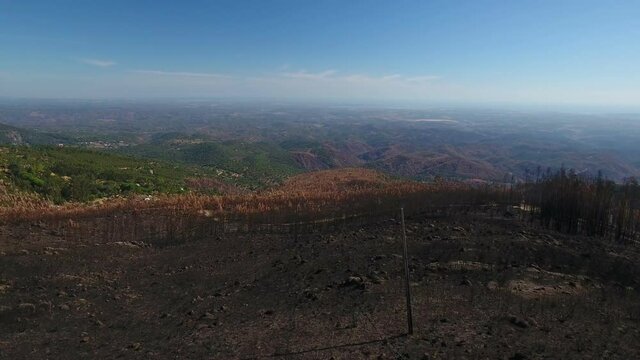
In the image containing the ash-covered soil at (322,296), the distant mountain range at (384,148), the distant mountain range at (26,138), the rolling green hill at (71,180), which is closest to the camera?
the ash-covered soil at (322,296)

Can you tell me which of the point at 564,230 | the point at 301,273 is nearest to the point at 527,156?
the point at 564,230

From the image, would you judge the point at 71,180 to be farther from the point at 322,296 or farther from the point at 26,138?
the point at 26,138

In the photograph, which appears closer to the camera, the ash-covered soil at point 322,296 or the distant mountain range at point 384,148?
the ash-covered soil at point 322,296

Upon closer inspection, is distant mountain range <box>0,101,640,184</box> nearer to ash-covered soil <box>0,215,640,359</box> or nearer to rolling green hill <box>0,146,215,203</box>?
rolling green hill <box>0,146,215,203</box>

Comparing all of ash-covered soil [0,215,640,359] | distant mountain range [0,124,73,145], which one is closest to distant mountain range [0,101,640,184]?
distant mountain range [0,124,73,145]

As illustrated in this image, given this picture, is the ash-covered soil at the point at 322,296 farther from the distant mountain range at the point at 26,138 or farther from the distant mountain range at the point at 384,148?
the distant mountain range at the point at 26,138

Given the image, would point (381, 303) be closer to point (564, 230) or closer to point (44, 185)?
point (564, 230)

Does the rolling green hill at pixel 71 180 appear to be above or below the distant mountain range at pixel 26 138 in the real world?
above

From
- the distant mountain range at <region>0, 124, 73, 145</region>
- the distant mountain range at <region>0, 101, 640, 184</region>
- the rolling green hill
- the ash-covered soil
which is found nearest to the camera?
the ash-covered soil

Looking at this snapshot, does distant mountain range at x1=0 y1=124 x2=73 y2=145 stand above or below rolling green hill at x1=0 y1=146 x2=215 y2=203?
below

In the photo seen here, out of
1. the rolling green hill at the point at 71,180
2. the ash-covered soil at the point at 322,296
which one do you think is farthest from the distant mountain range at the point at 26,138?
the ash-covered soil at the point at 322,296
